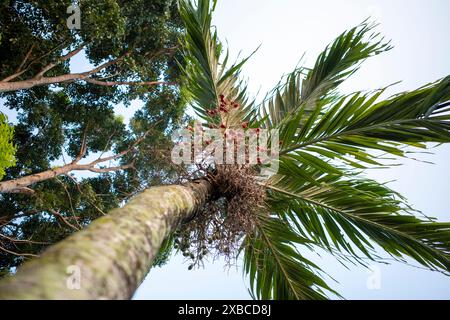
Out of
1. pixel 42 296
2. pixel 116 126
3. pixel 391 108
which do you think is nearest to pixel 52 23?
pixel 116 126

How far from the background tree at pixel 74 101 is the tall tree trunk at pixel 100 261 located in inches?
245

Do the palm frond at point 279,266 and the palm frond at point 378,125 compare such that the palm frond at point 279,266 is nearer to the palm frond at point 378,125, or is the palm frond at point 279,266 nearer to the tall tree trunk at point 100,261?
the palm frond at point 378,125

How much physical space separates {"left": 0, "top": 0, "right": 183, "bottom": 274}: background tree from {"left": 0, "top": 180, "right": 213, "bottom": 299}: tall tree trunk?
622cm

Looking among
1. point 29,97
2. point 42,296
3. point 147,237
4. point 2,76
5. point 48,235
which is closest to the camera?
point 42,296

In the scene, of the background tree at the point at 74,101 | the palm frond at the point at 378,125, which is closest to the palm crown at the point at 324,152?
the palm frond at the point at 378,125

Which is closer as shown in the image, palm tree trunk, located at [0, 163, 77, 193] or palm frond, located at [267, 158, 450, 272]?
palm frond, located at [267, 158, 450, 272]

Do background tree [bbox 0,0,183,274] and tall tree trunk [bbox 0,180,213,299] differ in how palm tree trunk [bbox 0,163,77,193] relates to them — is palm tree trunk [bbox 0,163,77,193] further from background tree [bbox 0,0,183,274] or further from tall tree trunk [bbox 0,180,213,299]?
tall tree trunk [bbox 0,180,213,299]

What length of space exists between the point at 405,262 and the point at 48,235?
9327 millimetres

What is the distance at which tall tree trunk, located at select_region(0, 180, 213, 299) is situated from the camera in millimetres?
781

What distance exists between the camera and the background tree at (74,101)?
753cm

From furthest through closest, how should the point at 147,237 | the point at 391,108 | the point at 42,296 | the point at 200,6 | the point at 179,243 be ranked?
the point at 200,6
the point at 179,243
the point at 391,108
the point at 147,237
the point at 42,296

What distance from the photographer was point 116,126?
10.9 m

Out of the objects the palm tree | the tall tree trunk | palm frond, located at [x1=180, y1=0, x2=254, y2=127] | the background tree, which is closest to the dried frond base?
the palm tree

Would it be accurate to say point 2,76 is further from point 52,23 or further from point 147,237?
point 147,237
